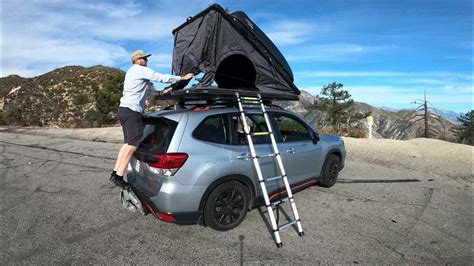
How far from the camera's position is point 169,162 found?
383 cm

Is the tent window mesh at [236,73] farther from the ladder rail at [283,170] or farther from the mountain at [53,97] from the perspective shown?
the mountain at [53,97]

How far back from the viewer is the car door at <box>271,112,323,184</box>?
5148 mm

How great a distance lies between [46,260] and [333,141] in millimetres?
5111

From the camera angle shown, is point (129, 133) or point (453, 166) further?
point (453, 166)

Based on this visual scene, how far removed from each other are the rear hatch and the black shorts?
0.08 meters

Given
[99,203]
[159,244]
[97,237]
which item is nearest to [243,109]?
[159,244]

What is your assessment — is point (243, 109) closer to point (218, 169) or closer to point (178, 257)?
point (218, 169)

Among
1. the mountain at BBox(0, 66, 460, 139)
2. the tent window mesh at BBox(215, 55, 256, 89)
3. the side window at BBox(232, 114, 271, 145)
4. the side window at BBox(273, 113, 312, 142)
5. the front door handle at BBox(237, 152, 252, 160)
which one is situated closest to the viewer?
the front door handle at BBox(237, 152, 252, 160)

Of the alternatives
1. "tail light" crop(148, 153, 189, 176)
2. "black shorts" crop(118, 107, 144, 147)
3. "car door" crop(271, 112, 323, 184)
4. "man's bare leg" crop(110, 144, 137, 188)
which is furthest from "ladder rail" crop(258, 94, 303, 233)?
"man's bare leg" crop(110, 144, 137, 188)

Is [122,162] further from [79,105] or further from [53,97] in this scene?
[53,97]

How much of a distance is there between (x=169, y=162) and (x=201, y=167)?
1.30 ft

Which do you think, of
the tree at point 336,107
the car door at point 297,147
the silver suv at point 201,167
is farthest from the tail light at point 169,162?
the tree at point 336,107

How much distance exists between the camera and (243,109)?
478cm

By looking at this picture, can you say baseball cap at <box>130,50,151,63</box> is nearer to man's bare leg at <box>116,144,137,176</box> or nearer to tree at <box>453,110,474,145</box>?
man's bare leg at <box>116,144,137,176</box>
